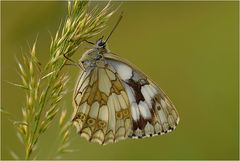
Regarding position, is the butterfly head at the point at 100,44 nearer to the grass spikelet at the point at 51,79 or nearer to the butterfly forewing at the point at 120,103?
the butterfly forewing at the point at 120,103

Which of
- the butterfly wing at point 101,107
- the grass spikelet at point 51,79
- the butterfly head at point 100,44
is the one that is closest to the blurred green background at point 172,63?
the butterfly wing at point 101,107

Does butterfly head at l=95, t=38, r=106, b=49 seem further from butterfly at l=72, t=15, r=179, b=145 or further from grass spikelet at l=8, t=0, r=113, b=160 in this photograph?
grass spikelet at l=8, t=0, r=113, b=160

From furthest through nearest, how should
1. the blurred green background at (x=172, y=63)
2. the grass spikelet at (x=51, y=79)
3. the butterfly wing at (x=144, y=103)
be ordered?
the blurred green background at (x=172, y=63) → the butterfly wing at (x=144, y=103) → the grass spikelet at (x=51, y=79)

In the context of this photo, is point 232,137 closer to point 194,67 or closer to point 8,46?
point 194,67

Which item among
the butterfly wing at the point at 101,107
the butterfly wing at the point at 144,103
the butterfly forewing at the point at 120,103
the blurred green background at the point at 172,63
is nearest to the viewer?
the butterfly wing at the point at 101,107

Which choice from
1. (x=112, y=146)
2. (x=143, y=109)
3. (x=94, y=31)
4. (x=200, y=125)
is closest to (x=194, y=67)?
(x=200, y=125)

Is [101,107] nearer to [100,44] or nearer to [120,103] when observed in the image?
[120,103]

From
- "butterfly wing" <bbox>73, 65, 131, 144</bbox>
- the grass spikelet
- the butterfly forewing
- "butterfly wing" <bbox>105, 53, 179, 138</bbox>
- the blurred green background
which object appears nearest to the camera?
the grass spikelet

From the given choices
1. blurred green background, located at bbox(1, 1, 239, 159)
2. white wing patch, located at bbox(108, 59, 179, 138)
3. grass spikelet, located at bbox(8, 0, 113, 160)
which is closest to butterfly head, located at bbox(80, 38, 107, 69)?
white wing patch, located at bbox(108, 59, 179, 138)
